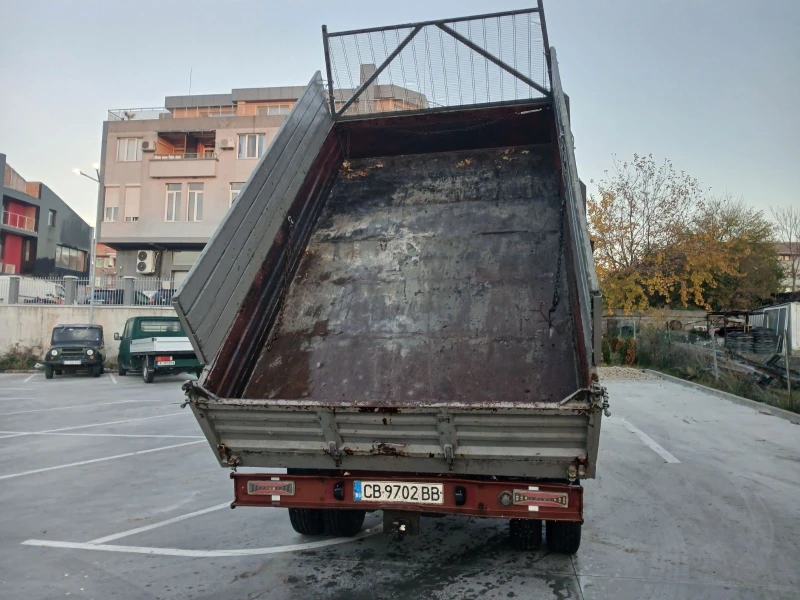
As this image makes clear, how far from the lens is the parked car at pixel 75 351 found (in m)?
20.9

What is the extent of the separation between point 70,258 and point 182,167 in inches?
920

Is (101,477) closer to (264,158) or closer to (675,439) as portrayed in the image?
(264,158)

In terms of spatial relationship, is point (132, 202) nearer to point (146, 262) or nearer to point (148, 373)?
point (146, 262)

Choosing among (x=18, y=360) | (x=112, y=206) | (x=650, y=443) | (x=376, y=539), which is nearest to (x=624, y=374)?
(x=650, y=443)

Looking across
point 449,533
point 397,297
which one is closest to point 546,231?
point 397,297

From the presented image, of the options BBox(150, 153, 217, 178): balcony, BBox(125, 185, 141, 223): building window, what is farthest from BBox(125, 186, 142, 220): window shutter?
BBox(150, 153, 217, 178): balcony

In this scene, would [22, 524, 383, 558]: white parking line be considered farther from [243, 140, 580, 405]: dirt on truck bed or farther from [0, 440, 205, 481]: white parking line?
[0, 440, 205, 481]: white parking line

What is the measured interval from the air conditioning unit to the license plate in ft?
110

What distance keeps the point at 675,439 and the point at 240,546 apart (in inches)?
278

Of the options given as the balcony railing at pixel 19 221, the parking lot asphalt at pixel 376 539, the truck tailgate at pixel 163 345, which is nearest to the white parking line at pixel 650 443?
the parking lot asphalt at pixel 376 539

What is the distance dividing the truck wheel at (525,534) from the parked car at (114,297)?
81.9ft

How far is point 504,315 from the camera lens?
4453 millimetres

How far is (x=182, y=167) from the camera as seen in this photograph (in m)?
34.0

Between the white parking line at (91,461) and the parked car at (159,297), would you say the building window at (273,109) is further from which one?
the white parking line at (91,461)
